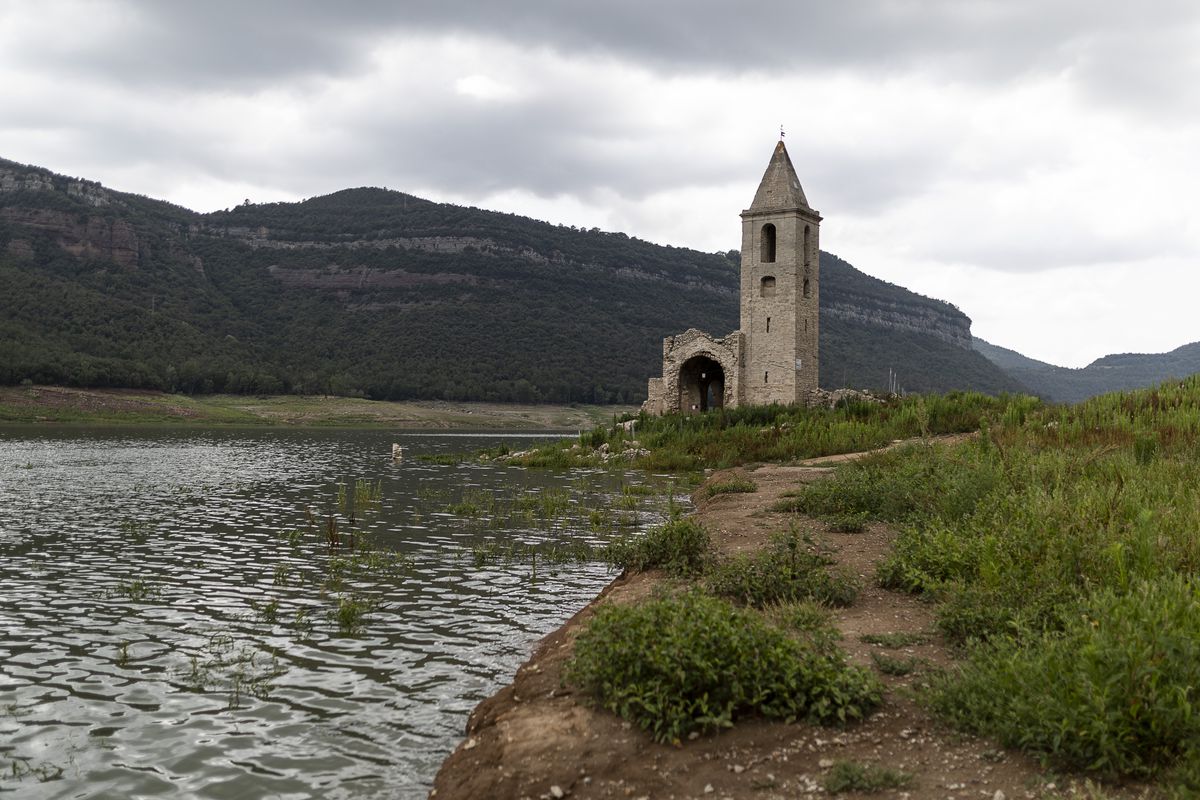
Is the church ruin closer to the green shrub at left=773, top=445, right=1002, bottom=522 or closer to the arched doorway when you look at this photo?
the arched doorway

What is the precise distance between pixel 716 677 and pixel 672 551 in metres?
5.46

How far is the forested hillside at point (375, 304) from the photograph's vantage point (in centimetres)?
Result: 10175

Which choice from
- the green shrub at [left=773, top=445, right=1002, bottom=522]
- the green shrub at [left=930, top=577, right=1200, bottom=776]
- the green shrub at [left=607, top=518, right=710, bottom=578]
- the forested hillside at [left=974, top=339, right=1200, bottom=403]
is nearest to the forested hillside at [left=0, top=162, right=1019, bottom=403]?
the forested hillside at [left=974, top=339, right=1200, bottom=403]

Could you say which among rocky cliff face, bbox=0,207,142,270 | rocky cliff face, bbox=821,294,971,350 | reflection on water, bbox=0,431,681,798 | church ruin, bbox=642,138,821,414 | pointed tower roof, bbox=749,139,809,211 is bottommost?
reflection on water, bbox=0,431,681,798

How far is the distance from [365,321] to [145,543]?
13068 centimetres

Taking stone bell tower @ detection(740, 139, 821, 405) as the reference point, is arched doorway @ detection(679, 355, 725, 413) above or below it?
below

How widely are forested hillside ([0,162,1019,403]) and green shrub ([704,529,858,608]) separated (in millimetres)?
85514

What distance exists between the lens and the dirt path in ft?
16.3

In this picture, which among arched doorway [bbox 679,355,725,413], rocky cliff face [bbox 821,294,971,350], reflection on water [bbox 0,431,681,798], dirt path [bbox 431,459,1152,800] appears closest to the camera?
dirt path [bbox 431,459,1152,800]

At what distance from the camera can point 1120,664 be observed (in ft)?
16.1

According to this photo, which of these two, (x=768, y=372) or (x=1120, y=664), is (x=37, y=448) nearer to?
(x=768, y=372)

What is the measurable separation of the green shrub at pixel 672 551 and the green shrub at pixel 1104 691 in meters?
5.13

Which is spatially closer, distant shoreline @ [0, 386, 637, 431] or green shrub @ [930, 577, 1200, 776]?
green shrub @ [930, 577, 1200, 776]

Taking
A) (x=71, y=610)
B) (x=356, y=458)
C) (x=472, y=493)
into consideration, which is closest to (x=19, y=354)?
(x=356, y=458)
